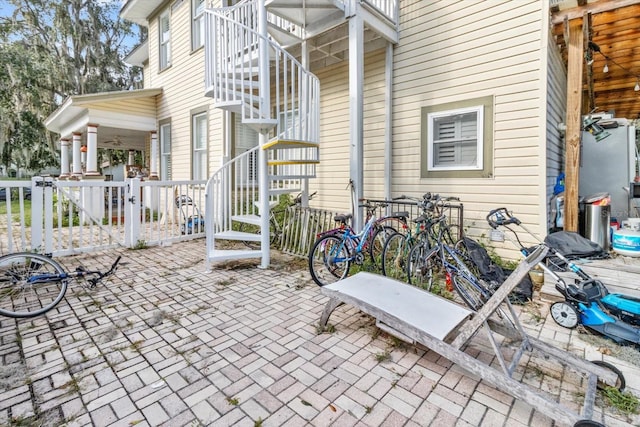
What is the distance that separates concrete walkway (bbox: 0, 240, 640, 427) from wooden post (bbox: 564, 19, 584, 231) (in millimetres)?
1521

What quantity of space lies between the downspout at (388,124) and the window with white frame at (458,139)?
600 millimetres

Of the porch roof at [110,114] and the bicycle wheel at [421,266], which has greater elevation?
the porch roof at [110,114]

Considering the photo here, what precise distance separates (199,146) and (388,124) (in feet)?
17.6

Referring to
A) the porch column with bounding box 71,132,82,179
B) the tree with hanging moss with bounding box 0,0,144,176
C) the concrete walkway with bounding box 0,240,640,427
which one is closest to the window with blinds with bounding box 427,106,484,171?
the concrete walkway with bounding box 0,240,640,427

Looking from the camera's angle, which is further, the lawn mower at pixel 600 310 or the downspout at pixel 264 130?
the downspout at pixel 264 130

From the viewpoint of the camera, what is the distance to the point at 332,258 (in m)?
4.11

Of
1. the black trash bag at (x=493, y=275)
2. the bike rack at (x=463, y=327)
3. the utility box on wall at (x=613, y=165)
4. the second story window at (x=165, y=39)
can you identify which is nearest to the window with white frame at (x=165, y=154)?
the second story window at (x=165, y=39)

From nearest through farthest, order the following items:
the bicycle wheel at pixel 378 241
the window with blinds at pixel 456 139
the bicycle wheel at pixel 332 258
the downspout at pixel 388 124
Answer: the bicycle wheel at pixel 332 258
the bicycle wheel at pixel 378 241
the window with blinds at pixel 456 139
the downspout at pixel 388 124

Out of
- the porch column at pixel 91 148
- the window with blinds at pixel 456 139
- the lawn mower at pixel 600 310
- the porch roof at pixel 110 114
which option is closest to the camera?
the lawn mower at pixel 600 310

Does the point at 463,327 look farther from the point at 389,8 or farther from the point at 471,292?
the point at 389,8

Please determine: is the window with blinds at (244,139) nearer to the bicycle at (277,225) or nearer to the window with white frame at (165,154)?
the bicycle at (277,225)

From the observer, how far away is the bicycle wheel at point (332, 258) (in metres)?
4.07

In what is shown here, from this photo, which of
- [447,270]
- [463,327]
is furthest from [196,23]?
[463,327]

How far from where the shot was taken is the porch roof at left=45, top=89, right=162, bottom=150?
8203 millimetres
